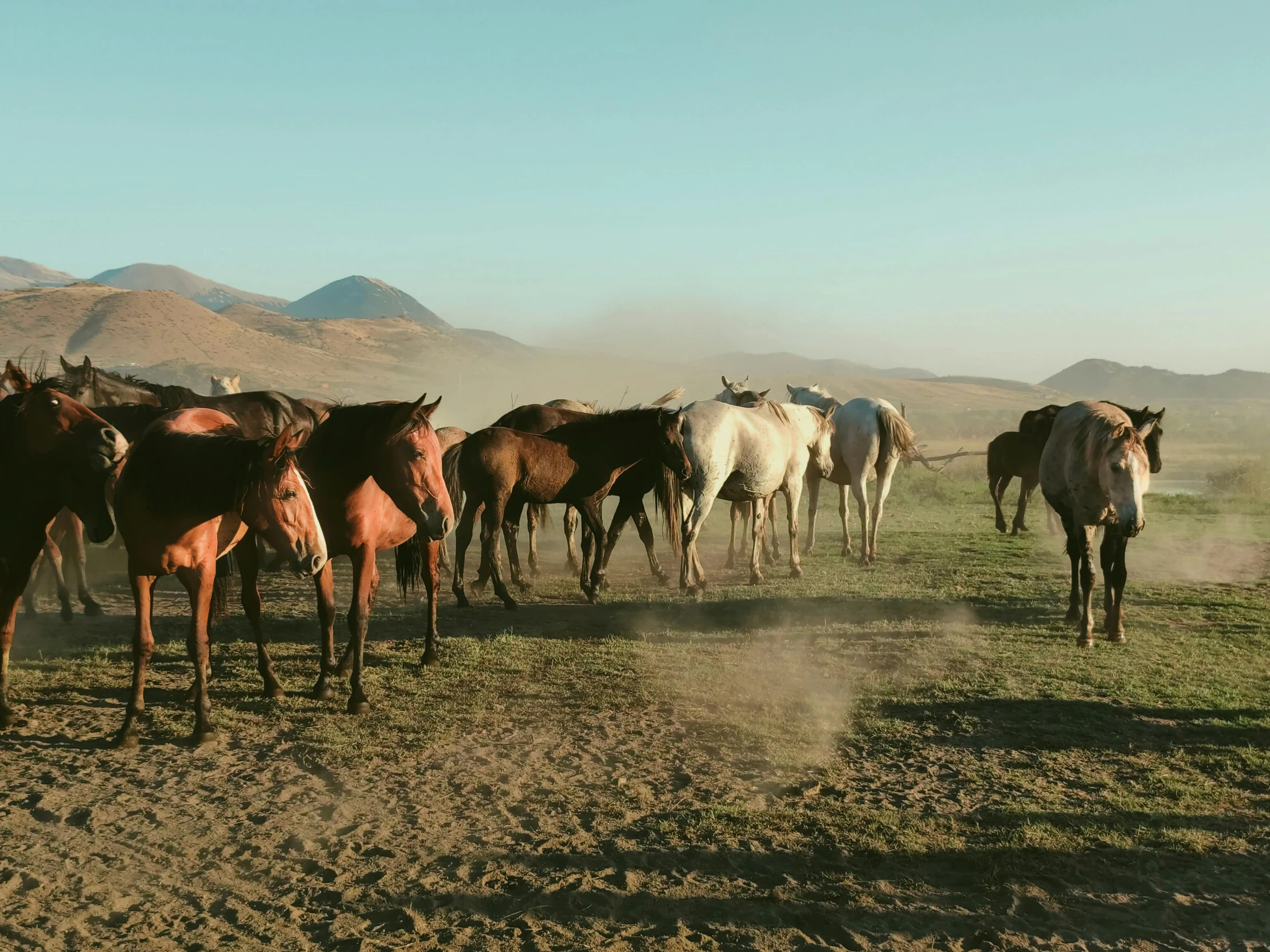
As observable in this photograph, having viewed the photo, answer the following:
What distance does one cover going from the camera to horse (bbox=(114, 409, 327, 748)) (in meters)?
5.25

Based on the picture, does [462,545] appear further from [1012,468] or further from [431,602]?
[1012,468]

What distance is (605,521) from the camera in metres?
18.9

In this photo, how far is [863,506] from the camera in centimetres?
1326

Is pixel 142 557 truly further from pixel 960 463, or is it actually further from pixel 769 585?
pixel 960 463

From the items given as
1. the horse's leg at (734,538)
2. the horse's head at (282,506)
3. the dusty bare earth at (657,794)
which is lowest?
the dusty bare earth at (657,794)

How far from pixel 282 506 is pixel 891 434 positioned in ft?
33.8

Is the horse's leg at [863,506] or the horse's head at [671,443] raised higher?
the horse's head at [671,443]

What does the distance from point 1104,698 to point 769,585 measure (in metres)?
4.90

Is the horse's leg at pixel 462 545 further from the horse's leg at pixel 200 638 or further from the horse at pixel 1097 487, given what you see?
the horse at pixel 1097 487

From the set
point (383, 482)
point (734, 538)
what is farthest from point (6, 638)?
point (734, 538)

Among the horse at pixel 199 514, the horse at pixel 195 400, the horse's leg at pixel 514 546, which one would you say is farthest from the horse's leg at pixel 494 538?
the horse at pixel 199 514

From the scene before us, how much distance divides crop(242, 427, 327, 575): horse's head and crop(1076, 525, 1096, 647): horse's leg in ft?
22.0

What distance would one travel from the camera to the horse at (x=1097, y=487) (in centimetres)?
764

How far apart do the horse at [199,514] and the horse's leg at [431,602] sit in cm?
197
